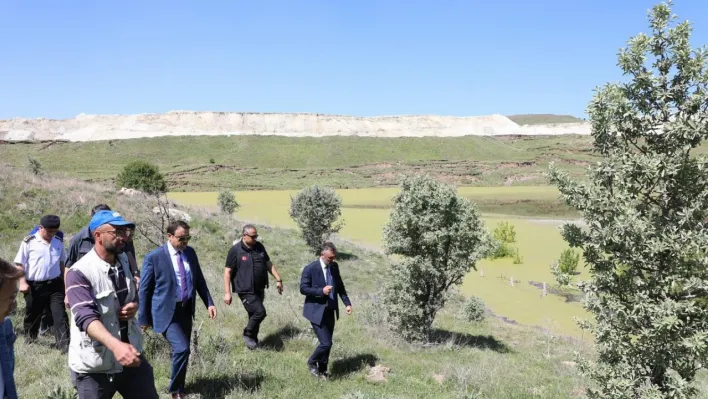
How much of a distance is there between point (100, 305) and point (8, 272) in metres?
0.90

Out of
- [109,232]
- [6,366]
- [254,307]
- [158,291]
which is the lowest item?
[254,307]

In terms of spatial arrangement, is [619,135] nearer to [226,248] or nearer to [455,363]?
[455,363]

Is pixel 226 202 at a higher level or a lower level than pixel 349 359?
higher

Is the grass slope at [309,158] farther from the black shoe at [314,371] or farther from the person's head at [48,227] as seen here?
the black shoe at [314,371]

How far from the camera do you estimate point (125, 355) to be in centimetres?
322

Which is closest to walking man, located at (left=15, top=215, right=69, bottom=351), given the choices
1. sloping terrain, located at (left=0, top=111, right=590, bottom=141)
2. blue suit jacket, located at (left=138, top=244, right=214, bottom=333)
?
blue suit jacket, located at (left=138, top=244, right=214, bottom=333)

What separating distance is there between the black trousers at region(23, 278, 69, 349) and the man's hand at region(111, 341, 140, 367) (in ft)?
13.8

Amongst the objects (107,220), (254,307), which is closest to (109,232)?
(107,220)

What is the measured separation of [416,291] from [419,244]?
1.02m

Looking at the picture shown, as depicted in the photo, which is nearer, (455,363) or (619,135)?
(619,135)

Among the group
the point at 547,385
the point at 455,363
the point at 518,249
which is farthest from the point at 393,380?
the point at 518,249

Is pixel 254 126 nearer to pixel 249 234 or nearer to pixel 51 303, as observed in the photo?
pixel 249 234

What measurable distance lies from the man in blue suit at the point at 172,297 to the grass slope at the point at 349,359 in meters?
0.82

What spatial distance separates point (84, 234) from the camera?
5.75 meters
